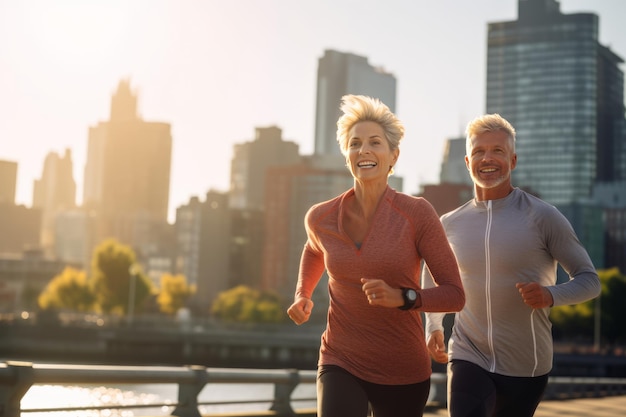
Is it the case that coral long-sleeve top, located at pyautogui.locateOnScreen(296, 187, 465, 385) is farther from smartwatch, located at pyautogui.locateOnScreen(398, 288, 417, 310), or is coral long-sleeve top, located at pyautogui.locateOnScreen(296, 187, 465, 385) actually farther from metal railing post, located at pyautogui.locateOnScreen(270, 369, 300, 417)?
metal railing post, located at pyautogui.locateOnScreen(270, 369, 300, 417)

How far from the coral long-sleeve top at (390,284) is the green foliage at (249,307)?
11157 cm

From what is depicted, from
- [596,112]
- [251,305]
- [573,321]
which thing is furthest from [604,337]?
[596,112]

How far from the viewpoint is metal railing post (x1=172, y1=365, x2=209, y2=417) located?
10828mm

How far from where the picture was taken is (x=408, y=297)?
4.65m

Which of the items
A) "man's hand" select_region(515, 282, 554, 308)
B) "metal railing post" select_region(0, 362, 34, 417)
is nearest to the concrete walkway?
"metal railing post" select_region(0, 362, 34, 417)

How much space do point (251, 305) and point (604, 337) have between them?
38.2 metres

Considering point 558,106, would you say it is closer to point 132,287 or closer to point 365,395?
point 132,287

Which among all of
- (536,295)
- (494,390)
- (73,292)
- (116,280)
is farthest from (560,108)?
(536,295)

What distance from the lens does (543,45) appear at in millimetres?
194875

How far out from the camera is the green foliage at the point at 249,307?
383ft

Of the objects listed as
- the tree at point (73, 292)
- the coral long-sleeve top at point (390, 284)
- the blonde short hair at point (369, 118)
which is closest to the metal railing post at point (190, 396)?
the coral long-sleeve top at point (390, 284)

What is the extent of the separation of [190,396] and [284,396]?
243 centimetres

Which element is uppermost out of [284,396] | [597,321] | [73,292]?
[73,292]

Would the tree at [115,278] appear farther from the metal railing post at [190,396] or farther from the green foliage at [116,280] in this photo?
the metal railing post at [190,396]
